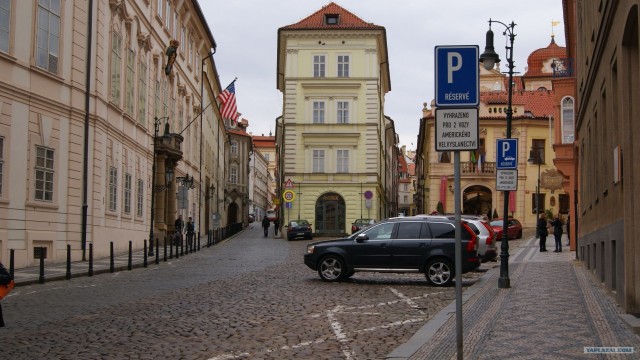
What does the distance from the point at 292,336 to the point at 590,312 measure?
497cm

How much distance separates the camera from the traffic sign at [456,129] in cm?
808

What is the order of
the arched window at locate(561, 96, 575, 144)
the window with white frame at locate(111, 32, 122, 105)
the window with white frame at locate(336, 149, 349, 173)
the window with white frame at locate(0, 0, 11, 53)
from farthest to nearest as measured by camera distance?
the window with white frame at locate(336, 149, 349, 173), the arched window at locate(561, 96, 575, 144), the window with white frame at locate(111, 32, 122, 105), the window with white frame at locate(0, 0, 11, 53)

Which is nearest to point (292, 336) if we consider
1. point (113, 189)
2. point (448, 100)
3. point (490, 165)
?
point (448, 100)

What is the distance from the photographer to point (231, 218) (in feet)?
344

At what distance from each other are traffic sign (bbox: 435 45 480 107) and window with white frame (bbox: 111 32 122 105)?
84.8ft

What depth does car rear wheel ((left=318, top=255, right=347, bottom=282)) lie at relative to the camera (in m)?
20.3

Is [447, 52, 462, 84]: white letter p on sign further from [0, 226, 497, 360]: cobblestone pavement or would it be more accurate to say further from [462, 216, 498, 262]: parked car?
[462, 216, 498, 262]: parked car

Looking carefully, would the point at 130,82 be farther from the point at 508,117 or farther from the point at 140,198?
the point at 508,117

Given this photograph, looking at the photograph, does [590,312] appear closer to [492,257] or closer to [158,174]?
[492,257]

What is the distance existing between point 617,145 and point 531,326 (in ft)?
13.1

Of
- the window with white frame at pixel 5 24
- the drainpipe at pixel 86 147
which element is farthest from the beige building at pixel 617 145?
the drainpipe at pixel 86 147

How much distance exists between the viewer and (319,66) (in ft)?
205

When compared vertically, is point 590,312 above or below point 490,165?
below

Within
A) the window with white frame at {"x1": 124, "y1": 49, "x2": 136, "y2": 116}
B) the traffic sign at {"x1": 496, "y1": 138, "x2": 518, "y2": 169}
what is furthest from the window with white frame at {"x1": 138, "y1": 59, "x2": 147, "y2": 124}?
the traffic sign at {"x1": 496, "y1": 138, "x2": 518, "y2": 169}
